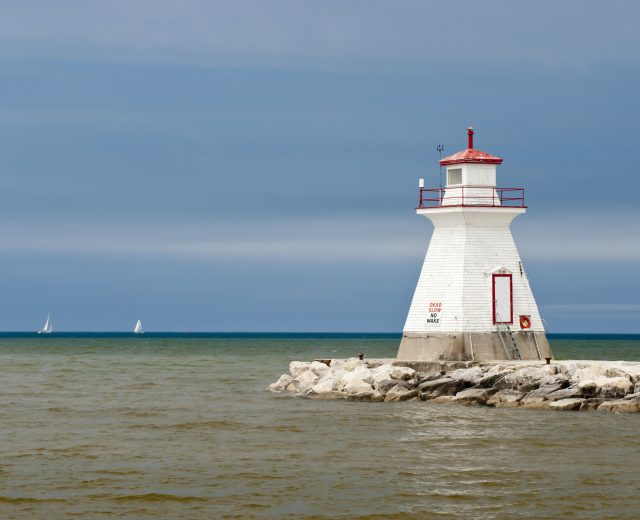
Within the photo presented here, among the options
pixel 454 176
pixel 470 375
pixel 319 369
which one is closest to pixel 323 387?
pixel 319 369

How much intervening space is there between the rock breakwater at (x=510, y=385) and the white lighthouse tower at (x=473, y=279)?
0.89 meters

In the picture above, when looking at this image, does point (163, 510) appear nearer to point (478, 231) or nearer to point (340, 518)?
point (340, 518)

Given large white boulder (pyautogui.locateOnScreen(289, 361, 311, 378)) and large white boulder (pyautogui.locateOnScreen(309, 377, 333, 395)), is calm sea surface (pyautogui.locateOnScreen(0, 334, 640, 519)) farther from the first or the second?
large white boulder (pyautogui.locateOnScreen(289, 361, 311, 378))

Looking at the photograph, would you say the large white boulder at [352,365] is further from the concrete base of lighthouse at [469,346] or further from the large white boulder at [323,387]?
the concrete base of lighthouse at [469,346]

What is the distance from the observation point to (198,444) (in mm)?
23625

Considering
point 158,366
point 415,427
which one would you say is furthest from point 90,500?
point 158,366

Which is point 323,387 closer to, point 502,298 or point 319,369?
point 319,369

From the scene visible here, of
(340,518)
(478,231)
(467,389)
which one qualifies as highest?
(478,231)

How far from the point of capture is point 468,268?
101 feet

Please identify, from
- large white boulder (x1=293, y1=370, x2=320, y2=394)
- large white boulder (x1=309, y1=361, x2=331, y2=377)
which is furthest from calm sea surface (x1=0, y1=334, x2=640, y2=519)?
large white boulder (x1=309, y1=361, x2=331, y2=377)

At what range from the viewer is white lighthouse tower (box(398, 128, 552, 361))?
30.7 metres

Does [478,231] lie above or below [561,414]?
above

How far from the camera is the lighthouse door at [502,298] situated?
102 feet

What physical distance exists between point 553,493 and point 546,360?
40.3 feet
